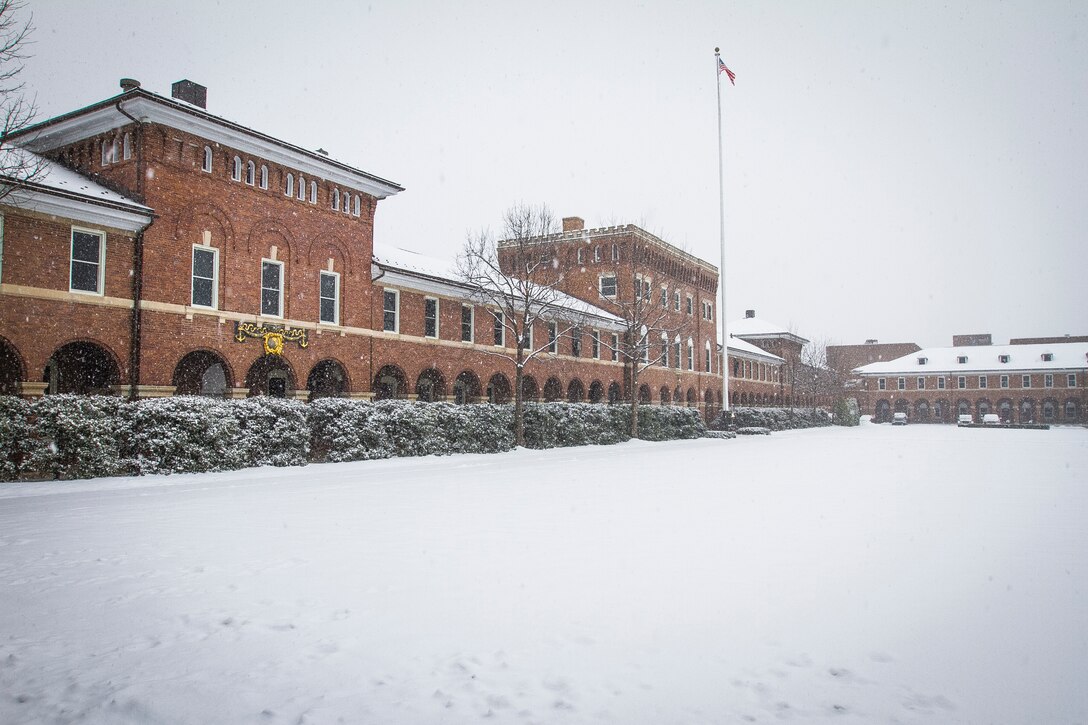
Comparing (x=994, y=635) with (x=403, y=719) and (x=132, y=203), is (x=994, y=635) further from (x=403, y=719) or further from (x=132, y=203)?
(x=132, y=203)

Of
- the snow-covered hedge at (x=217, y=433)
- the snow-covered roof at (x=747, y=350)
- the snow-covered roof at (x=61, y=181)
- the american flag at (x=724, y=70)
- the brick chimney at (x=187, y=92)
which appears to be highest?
the american flag at (x=724, y=70)

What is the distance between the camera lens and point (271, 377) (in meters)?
23.9

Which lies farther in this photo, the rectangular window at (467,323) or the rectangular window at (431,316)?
the rectangular window at (467,323)

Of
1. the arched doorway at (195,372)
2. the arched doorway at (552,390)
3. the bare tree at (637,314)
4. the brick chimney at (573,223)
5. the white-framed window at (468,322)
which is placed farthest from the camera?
the brick chimney at (573,223)

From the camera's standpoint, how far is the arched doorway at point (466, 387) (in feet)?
103

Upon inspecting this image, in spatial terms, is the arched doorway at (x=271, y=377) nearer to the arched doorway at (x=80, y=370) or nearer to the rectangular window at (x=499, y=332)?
the arched doorway at (x=80, y=370)

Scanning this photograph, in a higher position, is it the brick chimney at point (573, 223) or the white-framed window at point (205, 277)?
the brick chimney at point (573, 223)

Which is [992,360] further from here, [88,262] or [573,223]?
Answer: [88,262]

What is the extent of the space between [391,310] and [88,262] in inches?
422

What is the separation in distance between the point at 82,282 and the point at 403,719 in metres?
18.7

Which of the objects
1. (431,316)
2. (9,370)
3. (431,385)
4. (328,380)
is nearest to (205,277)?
(9,370)

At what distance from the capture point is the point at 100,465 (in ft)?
47.8

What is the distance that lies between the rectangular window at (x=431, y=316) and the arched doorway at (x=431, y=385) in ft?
4.95

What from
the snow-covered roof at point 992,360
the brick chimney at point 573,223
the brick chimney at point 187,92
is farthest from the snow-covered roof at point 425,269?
the snow-covered roof at point 992,360
